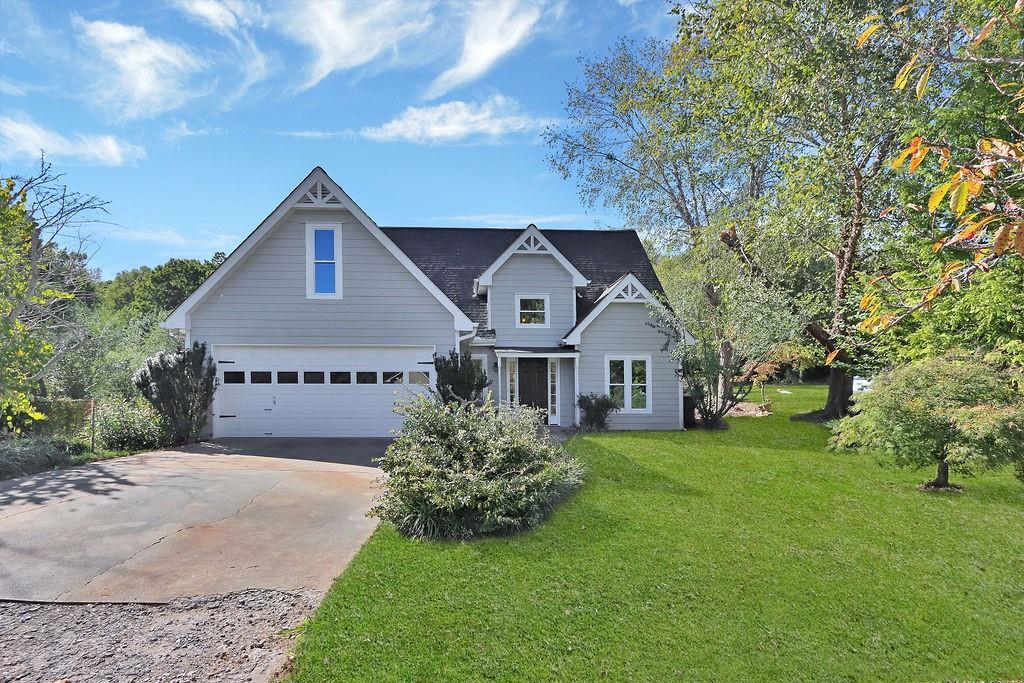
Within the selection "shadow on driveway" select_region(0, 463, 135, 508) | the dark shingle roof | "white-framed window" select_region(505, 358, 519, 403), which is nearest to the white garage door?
"white-framed window" select_region(505, 358, 519, 403)

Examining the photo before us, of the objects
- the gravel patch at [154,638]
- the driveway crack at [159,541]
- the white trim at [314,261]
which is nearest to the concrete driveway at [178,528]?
the driveway crack at [159,541]

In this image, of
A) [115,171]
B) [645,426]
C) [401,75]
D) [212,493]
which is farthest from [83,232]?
[645,426]

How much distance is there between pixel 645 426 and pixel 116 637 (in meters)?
14.2

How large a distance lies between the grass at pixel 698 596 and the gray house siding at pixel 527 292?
8821 mm

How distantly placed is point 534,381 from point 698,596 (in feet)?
39.1

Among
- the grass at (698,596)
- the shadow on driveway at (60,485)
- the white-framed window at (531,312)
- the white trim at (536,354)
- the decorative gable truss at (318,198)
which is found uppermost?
the decorative gable truss at (318,198)

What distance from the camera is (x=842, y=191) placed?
46.6 ft

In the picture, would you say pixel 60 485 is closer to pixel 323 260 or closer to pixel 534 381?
pixel 323 260

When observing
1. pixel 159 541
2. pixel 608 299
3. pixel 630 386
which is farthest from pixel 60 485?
pixel 630 386

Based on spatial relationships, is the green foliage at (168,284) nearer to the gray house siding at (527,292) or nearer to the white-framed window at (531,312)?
the gray house siding at (527,292)

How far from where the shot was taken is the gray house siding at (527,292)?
16.7 metres

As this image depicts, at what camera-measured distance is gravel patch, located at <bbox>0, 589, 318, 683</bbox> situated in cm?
373

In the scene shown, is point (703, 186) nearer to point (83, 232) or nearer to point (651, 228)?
point (651, 228)

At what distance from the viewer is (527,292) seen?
55.1 feet
